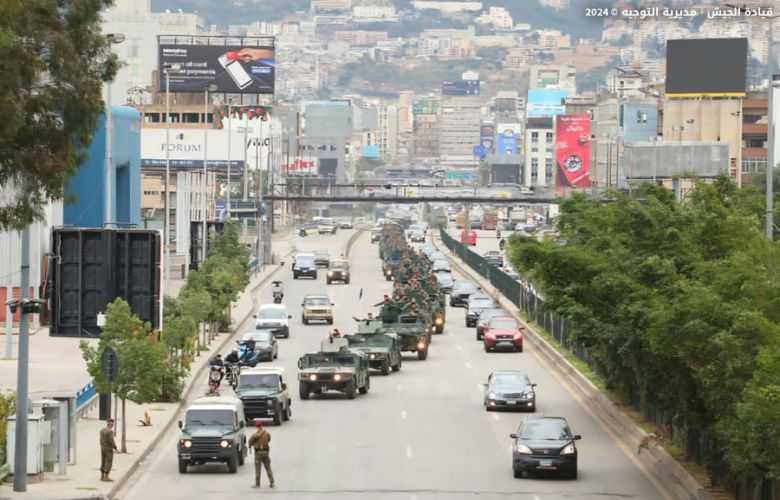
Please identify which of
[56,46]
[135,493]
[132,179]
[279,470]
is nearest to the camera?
[56,46]

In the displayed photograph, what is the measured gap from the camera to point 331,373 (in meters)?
57.6

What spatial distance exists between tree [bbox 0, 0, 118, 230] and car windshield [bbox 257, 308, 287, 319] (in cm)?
4434

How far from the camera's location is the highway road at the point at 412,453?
38.6 m

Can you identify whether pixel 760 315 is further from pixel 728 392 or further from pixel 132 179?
pixel 132 179

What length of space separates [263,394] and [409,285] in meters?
41.7

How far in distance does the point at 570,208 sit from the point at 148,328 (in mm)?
18689

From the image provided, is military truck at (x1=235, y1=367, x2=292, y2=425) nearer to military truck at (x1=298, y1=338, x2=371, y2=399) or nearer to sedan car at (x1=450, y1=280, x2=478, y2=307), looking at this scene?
military truck at (x1=298, y1=338, x2=371, y2=399)

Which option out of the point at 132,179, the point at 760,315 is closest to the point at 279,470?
the point at 760,315

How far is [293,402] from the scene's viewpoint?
187 ft

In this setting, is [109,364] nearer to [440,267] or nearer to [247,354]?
[247,354]

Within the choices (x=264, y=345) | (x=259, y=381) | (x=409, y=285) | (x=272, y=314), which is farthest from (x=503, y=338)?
(x=259, y=381)

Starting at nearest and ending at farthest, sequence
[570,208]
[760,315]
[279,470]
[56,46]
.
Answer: [760,315]
[56,46]
[279,470]
[570,208]

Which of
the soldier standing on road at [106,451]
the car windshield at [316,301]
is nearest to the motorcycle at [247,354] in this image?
the car windshield at [316,301]

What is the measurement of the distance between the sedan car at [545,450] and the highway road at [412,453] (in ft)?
0.98
